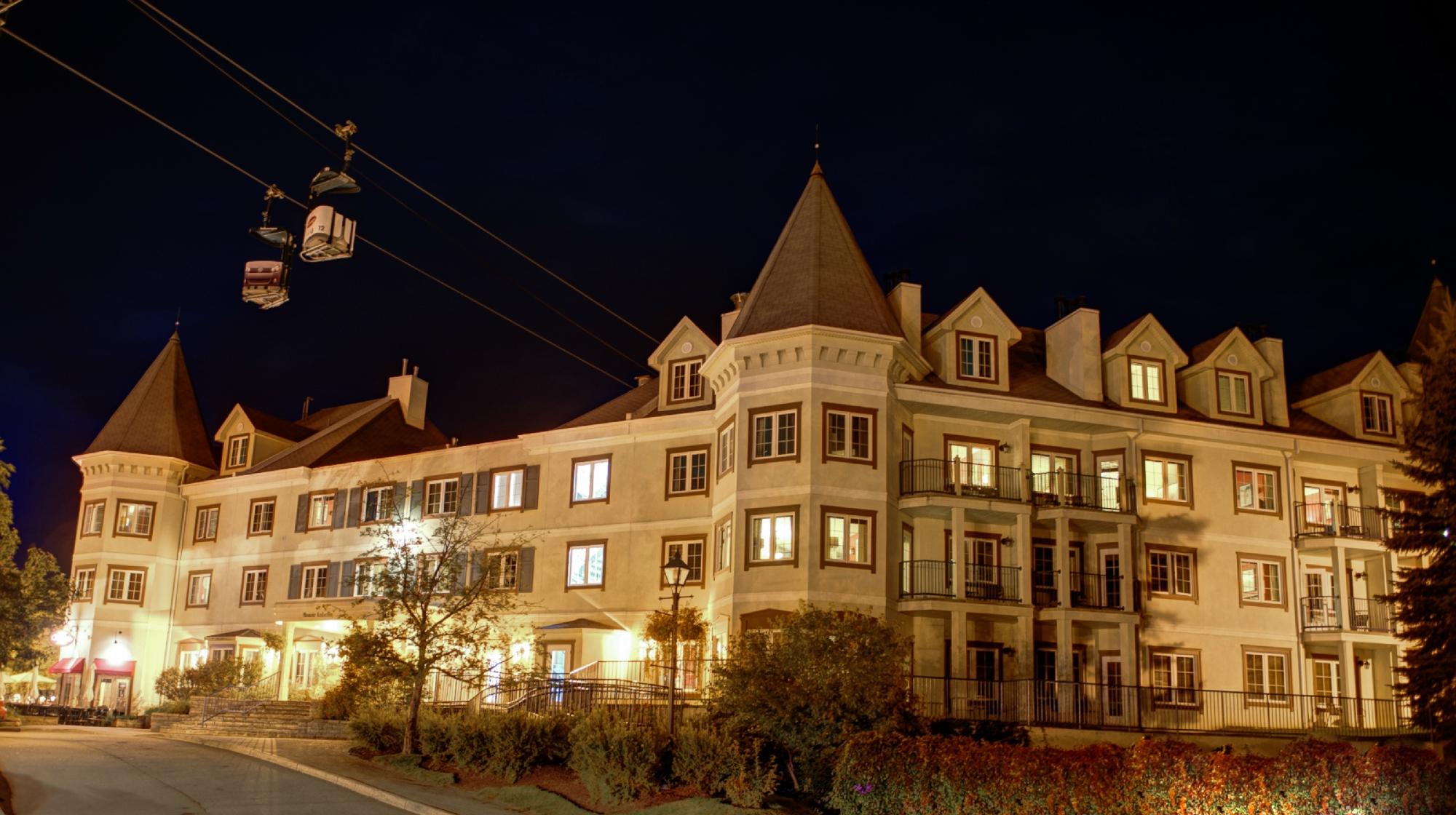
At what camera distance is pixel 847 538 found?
32812 mm

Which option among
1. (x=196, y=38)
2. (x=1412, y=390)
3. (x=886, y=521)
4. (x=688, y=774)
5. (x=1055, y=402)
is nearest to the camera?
(x=196, y=38)

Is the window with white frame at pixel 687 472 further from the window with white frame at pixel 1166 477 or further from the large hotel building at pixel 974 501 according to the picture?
the window with white frame at pixel 1166 477

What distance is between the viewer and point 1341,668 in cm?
3653

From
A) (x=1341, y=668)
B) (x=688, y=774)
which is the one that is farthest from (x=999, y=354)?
(x=688, y=774)

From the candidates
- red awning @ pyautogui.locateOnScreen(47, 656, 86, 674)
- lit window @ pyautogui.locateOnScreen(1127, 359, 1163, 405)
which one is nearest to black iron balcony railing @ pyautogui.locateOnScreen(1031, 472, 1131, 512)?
lit window @ pyautogui.locateOnScreen(1127, 359, 1163, 405)

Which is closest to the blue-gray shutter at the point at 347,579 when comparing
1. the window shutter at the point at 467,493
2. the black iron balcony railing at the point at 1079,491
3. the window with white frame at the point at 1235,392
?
the window shutter at the point at 467,493

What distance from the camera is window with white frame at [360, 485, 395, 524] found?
4325 cm

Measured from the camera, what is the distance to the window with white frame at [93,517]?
49.8 m

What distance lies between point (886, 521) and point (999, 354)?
7061 millimetres

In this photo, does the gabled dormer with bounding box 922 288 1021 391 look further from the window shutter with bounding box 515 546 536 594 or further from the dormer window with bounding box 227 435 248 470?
the dormer window with bounding box 227 435 248 470

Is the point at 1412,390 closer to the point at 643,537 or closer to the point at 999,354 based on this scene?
the point at 999,354

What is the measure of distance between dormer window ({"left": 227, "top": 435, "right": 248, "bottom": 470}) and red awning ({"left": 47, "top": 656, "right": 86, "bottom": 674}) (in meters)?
9.02

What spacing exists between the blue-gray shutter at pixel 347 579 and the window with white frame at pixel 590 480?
9630mm

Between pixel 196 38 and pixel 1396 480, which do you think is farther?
pixel 1396 480
